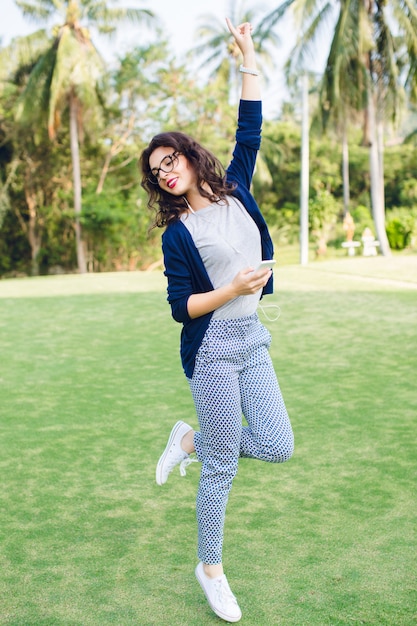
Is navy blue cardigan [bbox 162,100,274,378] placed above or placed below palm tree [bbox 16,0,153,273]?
below

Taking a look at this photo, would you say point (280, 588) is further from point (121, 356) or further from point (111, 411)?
point (121, 356)

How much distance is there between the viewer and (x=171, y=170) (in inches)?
106

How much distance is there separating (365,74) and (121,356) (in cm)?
1833

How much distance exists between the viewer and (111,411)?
556cm

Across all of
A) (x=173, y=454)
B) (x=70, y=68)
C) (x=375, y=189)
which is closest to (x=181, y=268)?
(x=173, y=454)

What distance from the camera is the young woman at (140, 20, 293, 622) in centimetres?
262

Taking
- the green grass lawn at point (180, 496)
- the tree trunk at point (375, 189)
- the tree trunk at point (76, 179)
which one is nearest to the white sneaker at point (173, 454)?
the green grass lawn at point (180, 496)

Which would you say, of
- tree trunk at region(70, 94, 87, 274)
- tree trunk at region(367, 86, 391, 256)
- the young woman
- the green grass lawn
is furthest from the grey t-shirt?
tree trunk at region(70, 94, 87, 274)

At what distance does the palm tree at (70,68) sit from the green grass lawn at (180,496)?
739 inches

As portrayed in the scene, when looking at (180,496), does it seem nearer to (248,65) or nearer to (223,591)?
(223,591)

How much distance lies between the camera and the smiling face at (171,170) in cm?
270

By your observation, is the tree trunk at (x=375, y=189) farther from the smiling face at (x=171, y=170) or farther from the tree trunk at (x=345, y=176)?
the smiling face at (x=171, y=170)

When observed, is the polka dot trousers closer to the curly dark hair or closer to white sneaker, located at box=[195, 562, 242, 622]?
white sneaker, located at box=[195, 562, 242, 622]

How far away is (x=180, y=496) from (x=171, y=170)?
5.74ft
